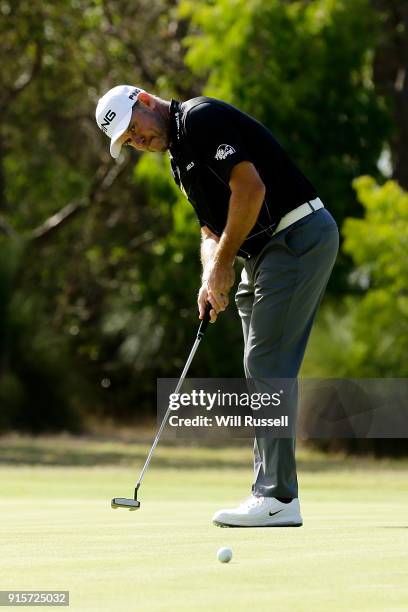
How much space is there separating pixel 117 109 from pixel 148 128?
0.17 m

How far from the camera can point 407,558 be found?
202 inches

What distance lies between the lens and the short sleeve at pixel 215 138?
641 cm

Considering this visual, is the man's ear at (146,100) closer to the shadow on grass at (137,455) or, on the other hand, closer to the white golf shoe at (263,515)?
the white golf shoe at (263,515)

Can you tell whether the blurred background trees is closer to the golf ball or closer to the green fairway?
the green fairway

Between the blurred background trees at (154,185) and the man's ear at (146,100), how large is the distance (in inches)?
483

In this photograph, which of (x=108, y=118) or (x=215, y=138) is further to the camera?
(x=108, y=118)

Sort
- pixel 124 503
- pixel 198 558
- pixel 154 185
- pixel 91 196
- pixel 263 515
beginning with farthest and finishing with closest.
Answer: pixel 91 196 < pixel 154 185 < pixel 124 503 < pixel 263 515 < pixel 198 558

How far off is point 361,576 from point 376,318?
47.6ft

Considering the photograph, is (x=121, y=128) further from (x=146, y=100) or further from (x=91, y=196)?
(x=91, y=196)

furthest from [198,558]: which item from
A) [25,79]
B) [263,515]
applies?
[25,79]

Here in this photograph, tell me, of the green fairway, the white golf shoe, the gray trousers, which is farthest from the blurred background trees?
the white golf shoe

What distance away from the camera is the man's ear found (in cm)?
657

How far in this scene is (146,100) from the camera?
6.58m

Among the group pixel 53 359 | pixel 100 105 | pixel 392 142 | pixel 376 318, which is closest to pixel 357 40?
pixel 392 142
